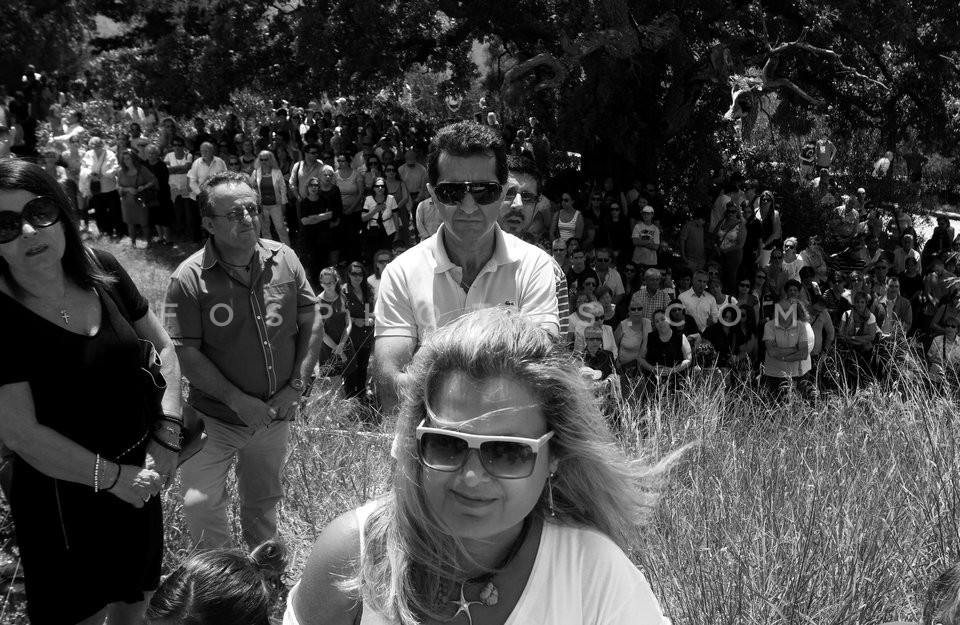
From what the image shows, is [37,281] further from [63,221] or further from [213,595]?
→ [213,595]

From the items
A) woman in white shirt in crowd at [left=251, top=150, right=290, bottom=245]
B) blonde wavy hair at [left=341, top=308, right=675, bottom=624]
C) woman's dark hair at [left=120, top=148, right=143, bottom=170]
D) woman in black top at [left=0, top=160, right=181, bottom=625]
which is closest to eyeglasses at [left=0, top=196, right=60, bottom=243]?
woman in black top at [left=0, top=160, right=181, bottom=625]

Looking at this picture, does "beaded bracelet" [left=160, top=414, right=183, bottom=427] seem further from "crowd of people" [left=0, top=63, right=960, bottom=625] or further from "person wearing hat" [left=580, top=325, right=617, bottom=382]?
"person wearing hat" [left=580, top=325, right=617, bottom=382]

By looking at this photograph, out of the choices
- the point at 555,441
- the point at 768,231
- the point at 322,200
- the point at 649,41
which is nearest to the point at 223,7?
the point at 322,200

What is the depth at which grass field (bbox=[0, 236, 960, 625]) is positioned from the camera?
8.70ft

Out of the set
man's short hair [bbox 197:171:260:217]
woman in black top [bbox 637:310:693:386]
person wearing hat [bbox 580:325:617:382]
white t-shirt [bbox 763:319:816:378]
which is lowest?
white t-shirt [bbox 763:319:816:378]

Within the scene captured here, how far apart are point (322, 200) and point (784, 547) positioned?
923cm

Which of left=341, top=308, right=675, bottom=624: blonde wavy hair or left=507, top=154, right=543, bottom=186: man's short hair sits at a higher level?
left=341, top=308, right=675, bottom=624: blonde wavy hair

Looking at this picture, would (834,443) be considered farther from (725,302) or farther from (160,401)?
(725,302)

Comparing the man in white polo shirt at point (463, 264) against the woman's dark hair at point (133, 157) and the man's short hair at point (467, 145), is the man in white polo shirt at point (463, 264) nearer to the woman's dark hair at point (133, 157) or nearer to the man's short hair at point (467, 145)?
the man's short hair at point (467, 145)

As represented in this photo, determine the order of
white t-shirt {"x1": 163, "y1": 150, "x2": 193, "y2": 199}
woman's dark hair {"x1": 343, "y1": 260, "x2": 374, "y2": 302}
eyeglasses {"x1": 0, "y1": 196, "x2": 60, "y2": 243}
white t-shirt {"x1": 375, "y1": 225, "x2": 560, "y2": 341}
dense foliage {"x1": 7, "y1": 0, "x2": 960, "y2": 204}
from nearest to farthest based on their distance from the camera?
eyeglasses {"x1": 0, "y1": 196, "x2": 60, "y2": 243} < white t-shirt {"x1": 375, "y1": 225, "x2": 560, "y2": 341} < woman's dark hair {"x1": 343, "y1": 260, "x2": 374, "y2": 302} < dense foliage {"x1": 7, "y1": 0, "x2": 960, "y2": 204} < white t-shirt {"x1": 163, "y1": 150, "x2": 193, "y2": 199}

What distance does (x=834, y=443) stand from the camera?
4152 mm

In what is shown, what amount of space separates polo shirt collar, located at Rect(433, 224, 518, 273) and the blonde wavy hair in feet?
3.29

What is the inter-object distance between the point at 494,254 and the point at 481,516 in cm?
127

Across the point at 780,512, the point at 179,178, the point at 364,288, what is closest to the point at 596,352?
the point at 364,288
